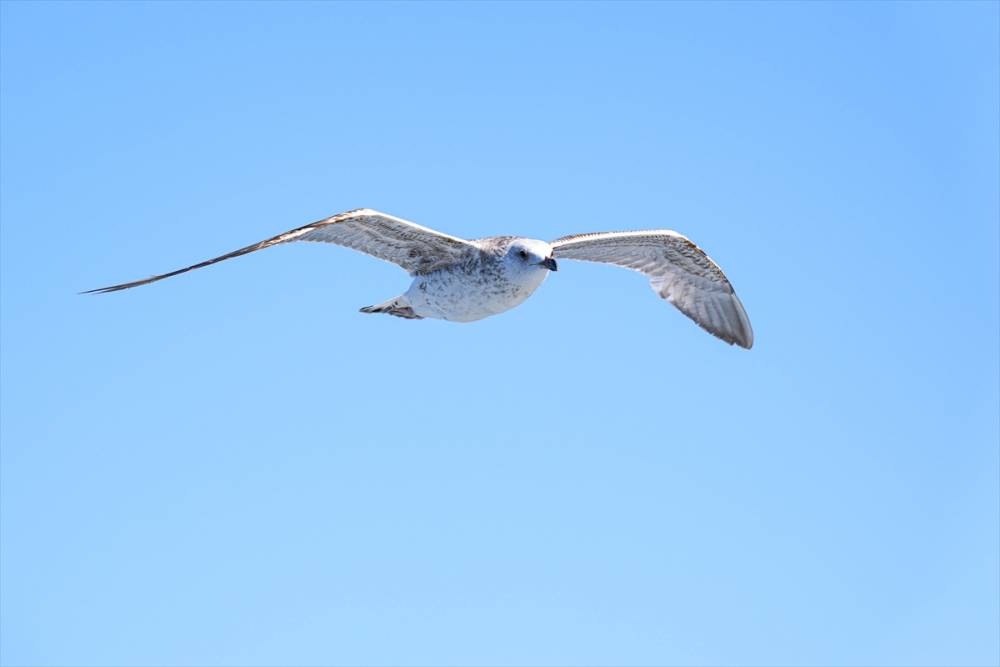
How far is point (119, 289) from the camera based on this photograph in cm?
1492

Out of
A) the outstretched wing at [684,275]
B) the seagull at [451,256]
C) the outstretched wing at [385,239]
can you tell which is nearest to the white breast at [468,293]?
the seagull at [451,256]

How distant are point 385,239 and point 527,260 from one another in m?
2.47

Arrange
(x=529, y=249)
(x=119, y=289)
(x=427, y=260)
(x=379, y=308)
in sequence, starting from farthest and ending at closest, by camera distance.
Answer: (x=379, y=308) < (x=427, y=260) < (x=529, y=249) < (x=119, y=289)

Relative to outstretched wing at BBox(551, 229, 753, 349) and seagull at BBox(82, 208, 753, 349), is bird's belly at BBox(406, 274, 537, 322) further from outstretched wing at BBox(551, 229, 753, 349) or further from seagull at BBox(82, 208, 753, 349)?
outstretched wing at BBox(551, 229, 753, 349)

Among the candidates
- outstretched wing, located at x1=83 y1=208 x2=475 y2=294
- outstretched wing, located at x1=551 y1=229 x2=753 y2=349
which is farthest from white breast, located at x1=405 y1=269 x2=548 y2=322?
outstretched wing, located at x1=551 y1=229 x2=753 y2=349

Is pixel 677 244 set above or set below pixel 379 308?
above

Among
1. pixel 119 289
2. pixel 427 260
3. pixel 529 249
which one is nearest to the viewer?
pixel 119 289

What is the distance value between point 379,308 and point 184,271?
15.5ft

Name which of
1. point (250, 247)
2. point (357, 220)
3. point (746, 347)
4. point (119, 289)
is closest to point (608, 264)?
point (746, 347)

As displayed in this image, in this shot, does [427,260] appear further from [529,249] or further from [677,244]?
[677,244]

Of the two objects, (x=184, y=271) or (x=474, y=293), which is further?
(x=474, y=293)

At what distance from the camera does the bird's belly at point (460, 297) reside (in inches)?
659

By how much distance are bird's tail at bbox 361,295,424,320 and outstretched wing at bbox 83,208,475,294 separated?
0.87m

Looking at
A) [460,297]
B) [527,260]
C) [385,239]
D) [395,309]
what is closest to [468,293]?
[460,297]
